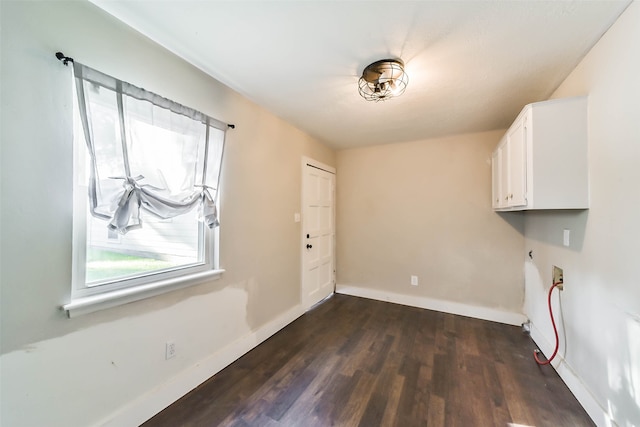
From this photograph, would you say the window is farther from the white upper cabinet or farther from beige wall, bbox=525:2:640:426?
beige wall, bbox=525:2:640:426

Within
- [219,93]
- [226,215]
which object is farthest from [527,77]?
[226,215]

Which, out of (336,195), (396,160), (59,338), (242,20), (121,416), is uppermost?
(242,20)

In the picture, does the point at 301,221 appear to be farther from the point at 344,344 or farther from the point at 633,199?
the point at 633,199

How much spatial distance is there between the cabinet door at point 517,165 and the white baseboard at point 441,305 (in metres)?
1.55

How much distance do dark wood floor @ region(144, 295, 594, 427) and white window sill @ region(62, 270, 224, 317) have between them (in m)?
0.79

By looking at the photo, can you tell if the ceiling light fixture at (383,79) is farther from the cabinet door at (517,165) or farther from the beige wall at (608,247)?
the beige wall at (608,247)

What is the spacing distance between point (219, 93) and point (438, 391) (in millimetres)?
2891

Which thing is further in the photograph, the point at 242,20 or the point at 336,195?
the point at 336,195

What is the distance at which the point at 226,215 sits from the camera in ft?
6.84

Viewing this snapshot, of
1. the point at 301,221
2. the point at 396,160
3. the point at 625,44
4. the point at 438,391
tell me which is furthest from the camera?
the point at 396,160

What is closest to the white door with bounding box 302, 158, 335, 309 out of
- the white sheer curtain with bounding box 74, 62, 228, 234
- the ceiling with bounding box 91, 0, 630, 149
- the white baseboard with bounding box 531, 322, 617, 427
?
the ceiling with bounding box 91, 0, 630, 149

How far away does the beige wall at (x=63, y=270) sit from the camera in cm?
105

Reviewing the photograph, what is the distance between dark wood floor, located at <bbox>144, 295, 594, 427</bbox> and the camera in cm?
155

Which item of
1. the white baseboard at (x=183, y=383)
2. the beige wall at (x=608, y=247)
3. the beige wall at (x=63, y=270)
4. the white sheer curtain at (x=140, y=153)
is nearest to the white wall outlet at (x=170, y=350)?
the beige wall at (x=63, y=270)
